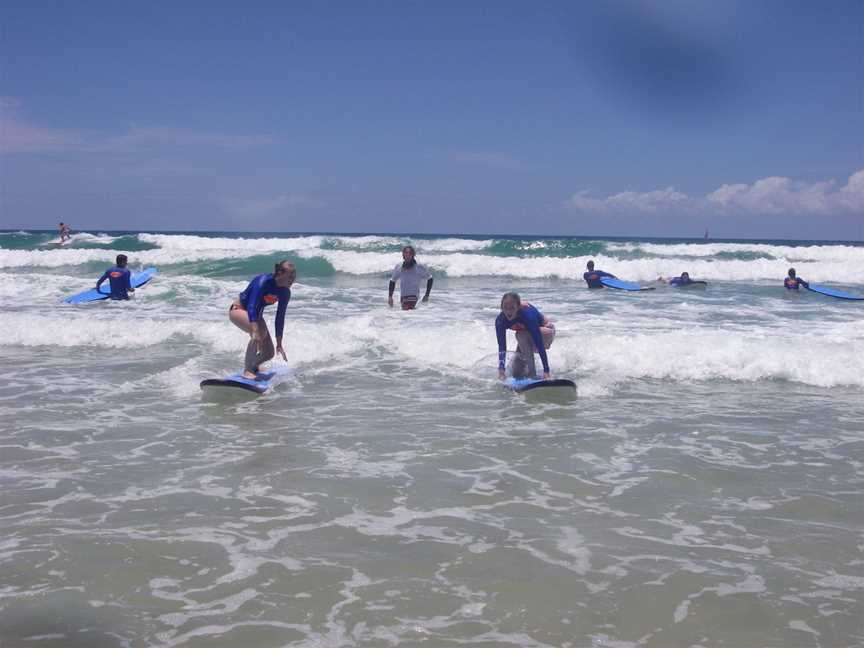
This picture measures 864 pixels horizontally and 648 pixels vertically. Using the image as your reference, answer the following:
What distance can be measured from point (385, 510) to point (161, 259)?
35780 mm

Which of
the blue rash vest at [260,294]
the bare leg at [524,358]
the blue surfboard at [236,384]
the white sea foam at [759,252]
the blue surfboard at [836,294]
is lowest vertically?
the blue surfboard at [236,384]

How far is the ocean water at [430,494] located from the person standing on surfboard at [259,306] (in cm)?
56

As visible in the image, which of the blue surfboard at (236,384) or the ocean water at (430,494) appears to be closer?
the ocean water at (430,494)

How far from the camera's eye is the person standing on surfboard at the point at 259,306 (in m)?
8.35

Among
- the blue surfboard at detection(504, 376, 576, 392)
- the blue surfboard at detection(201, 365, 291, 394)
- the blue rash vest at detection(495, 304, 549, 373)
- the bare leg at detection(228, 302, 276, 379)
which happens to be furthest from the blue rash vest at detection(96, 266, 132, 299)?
the blue surfboard at detection(504, 376, 576, 392)

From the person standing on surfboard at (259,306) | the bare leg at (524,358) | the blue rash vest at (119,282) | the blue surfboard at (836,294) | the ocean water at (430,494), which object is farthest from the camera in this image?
the blue surfboard at (836,294)

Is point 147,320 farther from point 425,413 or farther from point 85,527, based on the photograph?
point 85,527

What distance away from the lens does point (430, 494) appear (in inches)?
211

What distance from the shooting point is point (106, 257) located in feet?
119

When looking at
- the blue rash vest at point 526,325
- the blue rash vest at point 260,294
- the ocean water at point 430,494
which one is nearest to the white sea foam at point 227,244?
the ocean water at point 430,494

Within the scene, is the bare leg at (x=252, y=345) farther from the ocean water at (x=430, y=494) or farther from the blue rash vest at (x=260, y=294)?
the ocean water at (x=430, y=494)

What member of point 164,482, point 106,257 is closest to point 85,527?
point 164,482

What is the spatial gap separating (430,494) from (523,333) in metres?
4.09

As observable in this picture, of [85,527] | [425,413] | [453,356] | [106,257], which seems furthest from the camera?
[106,257]
